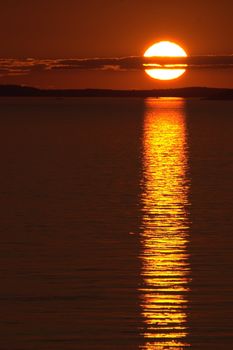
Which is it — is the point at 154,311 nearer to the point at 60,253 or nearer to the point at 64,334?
the point at 64,334

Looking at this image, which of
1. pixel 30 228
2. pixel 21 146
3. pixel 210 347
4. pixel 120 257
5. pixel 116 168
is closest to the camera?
pixel 210 347

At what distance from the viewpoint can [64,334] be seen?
52.5 feet

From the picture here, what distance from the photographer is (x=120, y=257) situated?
22.0 meters

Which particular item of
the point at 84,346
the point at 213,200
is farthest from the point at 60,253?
the point at 213,200

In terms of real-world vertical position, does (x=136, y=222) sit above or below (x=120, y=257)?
above

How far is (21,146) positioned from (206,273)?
46.6 meters

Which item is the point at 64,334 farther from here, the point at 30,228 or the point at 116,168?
the point at 116,168

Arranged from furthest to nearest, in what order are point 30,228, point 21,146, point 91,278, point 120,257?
point 21,146 < point 30,228 < point 120,257 < point 91,278

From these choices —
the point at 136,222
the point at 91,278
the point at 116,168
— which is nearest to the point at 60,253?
the point at 91,278

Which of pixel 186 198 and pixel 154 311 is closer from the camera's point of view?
pixel 154 311

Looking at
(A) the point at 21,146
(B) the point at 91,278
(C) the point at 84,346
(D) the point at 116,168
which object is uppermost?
(A) the point at 21,146

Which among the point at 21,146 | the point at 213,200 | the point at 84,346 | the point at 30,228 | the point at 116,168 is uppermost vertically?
the point at 21,146

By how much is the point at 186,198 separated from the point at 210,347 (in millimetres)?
17835

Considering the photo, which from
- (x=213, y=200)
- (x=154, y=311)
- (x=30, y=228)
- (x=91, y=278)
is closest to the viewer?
(x=154, y=311)
